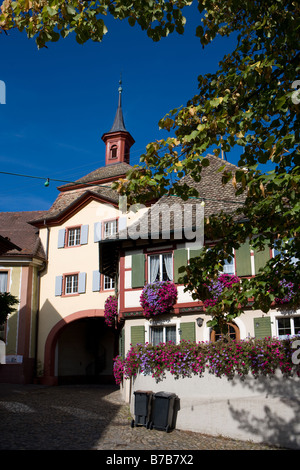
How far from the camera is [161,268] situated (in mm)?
14906

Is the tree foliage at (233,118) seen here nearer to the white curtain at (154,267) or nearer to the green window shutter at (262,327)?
the green window shutter at (262,327)

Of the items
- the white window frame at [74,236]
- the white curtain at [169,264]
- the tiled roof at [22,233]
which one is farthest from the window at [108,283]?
the white curtain at [169,264]

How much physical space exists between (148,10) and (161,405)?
9.02 m

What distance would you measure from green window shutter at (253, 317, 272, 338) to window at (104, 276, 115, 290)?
9801 millimetres

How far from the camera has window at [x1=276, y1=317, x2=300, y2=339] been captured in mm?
12453

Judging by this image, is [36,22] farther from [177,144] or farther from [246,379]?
[246,379]

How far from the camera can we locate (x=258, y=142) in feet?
20.8

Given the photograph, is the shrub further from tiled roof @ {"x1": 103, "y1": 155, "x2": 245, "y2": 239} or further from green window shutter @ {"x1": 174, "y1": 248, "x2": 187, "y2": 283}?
tiled roof @ {"x1": 103, "y1": 155, "x2": 245, "y2": 239}

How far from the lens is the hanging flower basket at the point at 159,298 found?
46.0ft

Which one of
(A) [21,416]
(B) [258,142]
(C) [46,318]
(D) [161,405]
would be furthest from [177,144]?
(C) [46,318]

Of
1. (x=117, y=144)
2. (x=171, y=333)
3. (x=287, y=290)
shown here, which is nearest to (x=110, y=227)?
(x=171, y=333)

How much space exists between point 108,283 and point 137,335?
706cm

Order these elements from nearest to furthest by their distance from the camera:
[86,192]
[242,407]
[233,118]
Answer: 1. [233,118]
2. [242,407]
3. [86,192]

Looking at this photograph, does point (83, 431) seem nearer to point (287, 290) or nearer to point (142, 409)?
point (142, 409)
